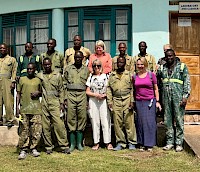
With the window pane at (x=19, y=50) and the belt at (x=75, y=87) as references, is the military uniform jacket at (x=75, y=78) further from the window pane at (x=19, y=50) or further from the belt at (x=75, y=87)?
the window pane at (x=19, y=50)

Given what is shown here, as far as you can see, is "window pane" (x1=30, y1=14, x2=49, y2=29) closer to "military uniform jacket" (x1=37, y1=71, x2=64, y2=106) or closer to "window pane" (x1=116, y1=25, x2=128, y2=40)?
"window pane" (x1=116, y1=25, x2=128, y2=40)

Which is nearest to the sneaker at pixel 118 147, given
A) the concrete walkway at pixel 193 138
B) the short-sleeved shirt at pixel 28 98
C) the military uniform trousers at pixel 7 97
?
the concrete walkway at pixel 193 138

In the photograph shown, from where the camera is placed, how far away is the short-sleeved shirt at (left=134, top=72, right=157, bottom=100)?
22.7 feet

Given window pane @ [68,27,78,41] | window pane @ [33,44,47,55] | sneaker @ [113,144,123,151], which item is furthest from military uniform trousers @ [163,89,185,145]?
window pane @ [33,44,47,55]

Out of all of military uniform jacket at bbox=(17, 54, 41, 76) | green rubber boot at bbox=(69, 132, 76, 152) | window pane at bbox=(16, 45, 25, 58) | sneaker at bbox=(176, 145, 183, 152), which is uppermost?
window pane at bbox=(16, 45, 25, 58)

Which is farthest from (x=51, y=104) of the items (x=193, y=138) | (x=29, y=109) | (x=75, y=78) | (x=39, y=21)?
(x=39, y=21)

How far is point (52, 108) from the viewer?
6.79 meters

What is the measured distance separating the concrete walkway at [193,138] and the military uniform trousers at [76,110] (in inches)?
75.1

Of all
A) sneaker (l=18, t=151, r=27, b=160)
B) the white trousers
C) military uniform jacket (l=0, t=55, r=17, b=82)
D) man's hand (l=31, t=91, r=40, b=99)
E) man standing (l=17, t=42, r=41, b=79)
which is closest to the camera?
sneaker (l=18, t=151, r=27, b=160)

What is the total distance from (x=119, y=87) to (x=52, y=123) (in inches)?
53.3

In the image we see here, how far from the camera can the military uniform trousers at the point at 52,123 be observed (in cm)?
680

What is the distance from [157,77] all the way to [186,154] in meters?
1.51

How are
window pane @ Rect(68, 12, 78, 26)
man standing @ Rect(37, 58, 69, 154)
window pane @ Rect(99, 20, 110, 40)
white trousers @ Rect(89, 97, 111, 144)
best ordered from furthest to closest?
1. window pane @ Rect(68, 12, 78, 26)
2. window pane @ Rect(99, 20, 110, 40)
3. white trousers @ Rect(89, 97, 111, 144)
4. man standing @ Rect(37, 58, 69, 154)

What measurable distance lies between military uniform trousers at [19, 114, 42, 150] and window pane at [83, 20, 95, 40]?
343 cm
